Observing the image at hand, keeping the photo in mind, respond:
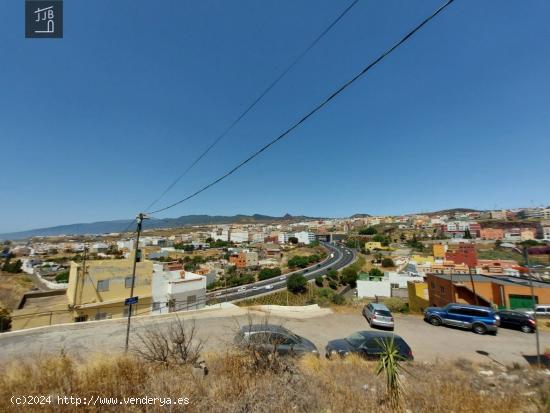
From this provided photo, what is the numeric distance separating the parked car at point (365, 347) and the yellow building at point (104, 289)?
19.1 meters

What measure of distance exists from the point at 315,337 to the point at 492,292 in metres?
19.7

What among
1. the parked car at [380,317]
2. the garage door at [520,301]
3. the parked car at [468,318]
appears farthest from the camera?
the garage door at [520,301]

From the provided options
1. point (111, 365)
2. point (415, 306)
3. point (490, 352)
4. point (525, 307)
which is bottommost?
point (415, 306)

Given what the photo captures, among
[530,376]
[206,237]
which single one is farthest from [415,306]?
[206,237]

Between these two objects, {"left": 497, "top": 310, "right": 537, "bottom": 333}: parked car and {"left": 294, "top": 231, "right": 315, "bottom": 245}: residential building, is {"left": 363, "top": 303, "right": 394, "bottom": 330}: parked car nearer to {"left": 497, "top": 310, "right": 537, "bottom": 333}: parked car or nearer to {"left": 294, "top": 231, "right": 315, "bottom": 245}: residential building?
{"left": 497, "top": 310, "right": 537, "bottom": 333}: parked car

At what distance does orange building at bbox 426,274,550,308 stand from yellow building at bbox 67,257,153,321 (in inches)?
1072

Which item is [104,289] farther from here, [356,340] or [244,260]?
[244,260]

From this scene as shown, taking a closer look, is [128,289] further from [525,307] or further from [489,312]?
[525,307]

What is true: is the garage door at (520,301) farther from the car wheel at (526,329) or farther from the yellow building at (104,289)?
the yellow building at (104,289)

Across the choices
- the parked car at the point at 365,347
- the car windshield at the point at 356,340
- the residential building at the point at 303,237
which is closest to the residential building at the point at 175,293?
the parked car at the point at 365,347

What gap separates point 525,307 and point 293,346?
23.1 meters

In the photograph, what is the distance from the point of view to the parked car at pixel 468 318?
43.7 feet

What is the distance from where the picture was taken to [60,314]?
1878cm

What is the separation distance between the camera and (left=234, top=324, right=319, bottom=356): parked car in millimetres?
6668
